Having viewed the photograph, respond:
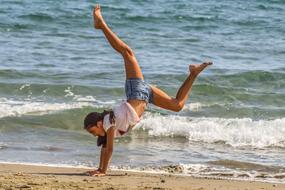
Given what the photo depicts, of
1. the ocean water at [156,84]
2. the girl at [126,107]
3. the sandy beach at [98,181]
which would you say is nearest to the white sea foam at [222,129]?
the ocean water at [156,84]

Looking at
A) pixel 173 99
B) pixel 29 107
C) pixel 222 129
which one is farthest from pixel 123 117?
pixel 29 107

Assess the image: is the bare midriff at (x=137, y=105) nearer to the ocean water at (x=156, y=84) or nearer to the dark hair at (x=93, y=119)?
the dark hair at (x=93, y=119)

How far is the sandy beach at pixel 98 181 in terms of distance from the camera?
669cm

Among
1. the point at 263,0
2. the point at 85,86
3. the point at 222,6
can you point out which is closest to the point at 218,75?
the point at 85,86

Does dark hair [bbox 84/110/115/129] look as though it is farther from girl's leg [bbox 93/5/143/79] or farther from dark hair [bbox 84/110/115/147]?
girl's leg [bbox 93/5/143/79]

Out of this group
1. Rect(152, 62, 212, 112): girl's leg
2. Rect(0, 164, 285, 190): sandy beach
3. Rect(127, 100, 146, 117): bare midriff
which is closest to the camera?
Rect(0, 164, 285, 190): sandy beach

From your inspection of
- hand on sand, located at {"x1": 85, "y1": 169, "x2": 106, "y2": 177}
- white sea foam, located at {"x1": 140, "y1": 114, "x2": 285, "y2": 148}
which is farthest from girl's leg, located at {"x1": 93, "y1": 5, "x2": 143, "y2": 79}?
white sea foam, located at {"x1": 140, "y1": 114, "x2": 285, "y2": 148}

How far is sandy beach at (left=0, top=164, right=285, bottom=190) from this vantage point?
21.9 feet

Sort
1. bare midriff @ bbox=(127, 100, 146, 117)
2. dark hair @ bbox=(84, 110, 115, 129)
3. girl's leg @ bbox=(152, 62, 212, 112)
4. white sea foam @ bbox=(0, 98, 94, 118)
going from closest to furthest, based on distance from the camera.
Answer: dark hair @ bbox=(84, 110, 115, 129), bare midriff @ bbox=(127, 100, 146, 117), girl's leg @ bbox=(152, 62, 212, 112), white sea foam @ bbox=(0, 98, 94, 118)

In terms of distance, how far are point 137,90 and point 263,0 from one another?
850 inches

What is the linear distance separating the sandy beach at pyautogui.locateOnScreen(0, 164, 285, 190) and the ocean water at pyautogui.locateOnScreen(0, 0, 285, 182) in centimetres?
48

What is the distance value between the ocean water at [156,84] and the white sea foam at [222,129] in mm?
15

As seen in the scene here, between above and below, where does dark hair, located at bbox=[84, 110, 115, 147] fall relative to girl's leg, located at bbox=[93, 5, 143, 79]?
below

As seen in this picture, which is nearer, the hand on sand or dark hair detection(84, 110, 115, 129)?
dark hair detection(84, 110, 115, 129)
